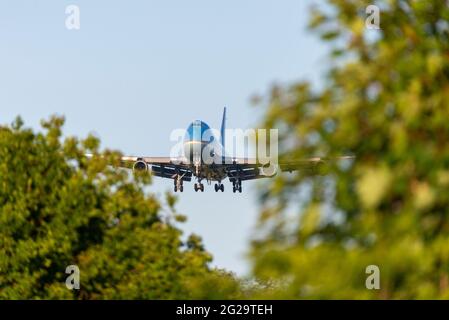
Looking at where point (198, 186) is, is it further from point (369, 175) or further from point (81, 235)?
point (369, 175)

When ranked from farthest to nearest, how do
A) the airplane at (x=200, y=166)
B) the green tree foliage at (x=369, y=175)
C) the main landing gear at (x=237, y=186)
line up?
the main landing gear at (x=237, y=186), the airplane at (x=200, y=166), the green tree foliage at (x=369, y=175)

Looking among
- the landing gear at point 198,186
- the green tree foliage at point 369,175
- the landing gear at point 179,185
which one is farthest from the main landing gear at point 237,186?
the green tree foliage at point 369,175

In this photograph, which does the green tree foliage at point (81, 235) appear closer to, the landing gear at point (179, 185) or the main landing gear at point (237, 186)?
the landing gear at point (179, 185)

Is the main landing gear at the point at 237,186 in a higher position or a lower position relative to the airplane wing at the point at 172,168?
lower

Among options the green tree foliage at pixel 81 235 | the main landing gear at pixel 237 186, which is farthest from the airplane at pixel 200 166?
the green tree foliage at pixel 81 235

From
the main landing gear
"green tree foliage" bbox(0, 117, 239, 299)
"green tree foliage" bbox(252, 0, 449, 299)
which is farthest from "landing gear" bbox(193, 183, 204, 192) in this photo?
"green tree foliage" bbox(252, 0, 449, 299)

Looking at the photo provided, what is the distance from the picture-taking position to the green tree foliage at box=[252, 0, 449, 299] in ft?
33.2

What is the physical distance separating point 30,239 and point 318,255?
62.0ft

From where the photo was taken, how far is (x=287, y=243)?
11398 mm

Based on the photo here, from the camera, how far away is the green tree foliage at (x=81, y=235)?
1075 inches

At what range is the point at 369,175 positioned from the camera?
9.79m

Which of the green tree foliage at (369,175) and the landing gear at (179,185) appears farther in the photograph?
the landing gear at (179,185)

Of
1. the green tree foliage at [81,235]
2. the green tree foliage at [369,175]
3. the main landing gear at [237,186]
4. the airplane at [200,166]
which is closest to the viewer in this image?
the green tree foliage at [369,175]

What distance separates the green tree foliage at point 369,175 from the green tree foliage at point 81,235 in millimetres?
14110
